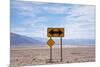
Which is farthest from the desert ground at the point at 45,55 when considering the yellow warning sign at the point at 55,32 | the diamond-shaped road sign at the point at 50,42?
the yellow warning sign at the point at 55,32

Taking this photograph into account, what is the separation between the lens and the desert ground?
2277 millimetres

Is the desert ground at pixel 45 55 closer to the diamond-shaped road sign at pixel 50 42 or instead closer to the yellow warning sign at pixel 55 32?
the diamond-shaped road sign at pixel 50 42

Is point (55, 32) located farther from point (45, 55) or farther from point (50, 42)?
point (45, 55)

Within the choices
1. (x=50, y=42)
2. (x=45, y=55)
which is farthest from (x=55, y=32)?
(x=45, y=55)

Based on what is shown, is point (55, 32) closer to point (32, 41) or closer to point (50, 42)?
point (50, 42)

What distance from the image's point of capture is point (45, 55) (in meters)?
2.37

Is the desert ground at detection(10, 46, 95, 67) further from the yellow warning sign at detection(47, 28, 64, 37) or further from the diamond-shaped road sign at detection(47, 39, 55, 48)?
the yellow warning sign at detection(47, 28, 64, 37)

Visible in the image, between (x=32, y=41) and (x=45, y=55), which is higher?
(x=32, y=41)

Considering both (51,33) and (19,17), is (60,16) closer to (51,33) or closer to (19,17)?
(51,33)

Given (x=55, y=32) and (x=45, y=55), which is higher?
(x=55, y=32)

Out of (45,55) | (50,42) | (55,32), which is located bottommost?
(45,55)

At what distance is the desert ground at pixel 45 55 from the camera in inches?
89.7

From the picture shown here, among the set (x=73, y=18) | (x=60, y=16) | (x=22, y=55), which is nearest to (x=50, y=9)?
(x=60, y=16)

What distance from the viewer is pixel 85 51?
2.51 metres
